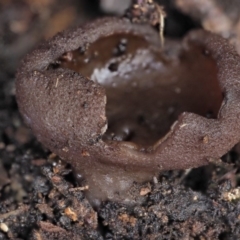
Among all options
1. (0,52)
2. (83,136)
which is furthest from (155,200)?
(0,52)

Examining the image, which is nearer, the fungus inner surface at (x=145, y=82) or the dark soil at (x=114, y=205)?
the dark soil at (x=114, y=205)

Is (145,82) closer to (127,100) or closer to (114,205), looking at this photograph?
(127,100)

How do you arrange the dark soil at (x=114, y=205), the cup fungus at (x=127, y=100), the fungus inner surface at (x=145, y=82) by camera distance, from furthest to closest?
1. the fungus inner surface at (x=145, y=82)
2. the dark soil at (x=114, y=205)
3. the cup fungus at (x=127, y=100)

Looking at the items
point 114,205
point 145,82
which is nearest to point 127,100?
point 145,82

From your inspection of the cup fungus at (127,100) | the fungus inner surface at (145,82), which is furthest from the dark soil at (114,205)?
the fungus inner surface at (145,82)

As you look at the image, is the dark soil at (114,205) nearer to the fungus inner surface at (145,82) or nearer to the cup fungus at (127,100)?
the cup fungus at (127,100)

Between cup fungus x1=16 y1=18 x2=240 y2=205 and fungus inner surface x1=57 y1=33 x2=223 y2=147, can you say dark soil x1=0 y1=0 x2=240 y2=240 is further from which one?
fungus inner surface x1=57 y1=33 x2=223 y2=147

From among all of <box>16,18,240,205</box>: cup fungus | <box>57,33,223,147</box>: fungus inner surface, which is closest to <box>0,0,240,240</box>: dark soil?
<box>16,18,240,205</box>: cup fungus

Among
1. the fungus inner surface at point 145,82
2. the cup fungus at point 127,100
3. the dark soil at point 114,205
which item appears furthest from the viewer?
the fungus inner surface at point 145,82
